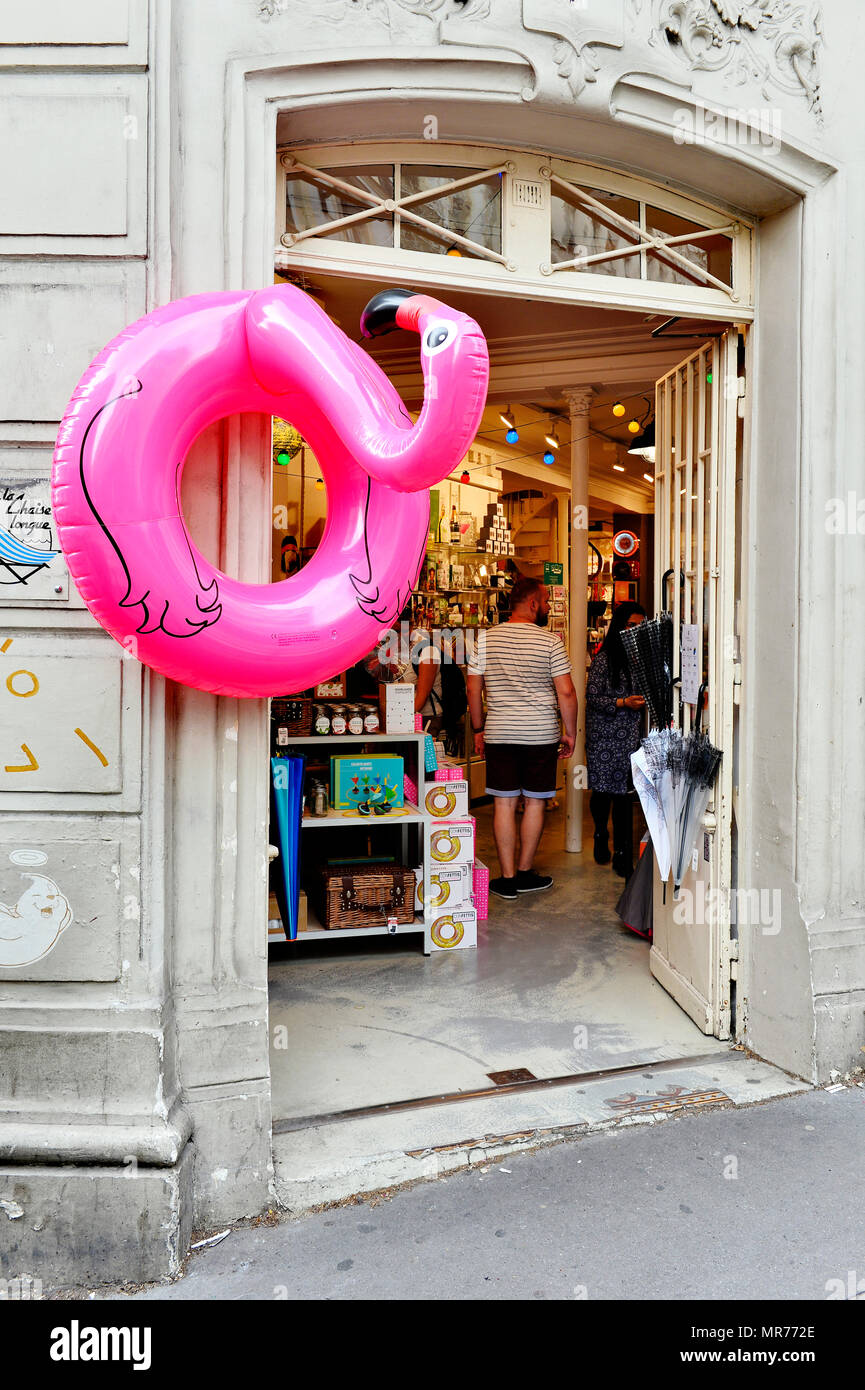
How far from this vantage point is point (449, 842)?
17.5 ft

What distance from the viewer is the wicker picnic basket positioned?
5.09m

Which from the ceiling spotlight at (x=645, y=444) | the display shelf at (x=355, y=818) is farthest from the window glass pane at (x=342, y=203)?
the ceiling spotlight at (x=645, y=444)

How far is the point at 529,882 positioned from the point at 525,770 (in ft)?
2.53

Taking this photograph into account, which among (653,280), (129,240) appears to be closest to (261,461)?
(129,240)

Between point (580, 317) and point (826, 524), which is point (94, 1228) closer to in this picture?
point (826, 524)

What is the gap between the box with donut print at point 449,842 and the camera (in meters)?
5.30

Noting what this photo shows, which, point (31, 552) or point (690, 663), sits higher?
point (31, 552)

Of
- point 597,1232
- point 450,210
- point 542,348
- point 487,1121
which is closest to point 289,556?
point 542,348

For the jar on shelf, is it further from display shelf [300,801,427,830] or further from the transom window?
the transom window

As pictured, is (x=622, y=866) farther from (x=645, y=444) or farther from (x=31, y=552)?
(x=31, y=552)

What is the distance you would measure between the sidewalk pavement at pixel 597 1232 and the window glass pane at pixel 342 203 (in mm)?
3008

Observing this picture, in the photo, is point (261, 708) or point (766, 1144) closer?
point (261, 708)

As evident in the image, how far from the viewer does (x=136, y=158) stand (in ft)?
8.91

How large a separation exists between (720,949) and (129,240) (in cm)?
327
